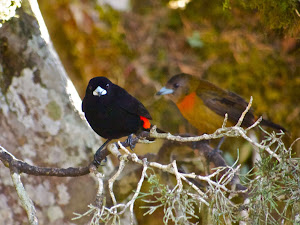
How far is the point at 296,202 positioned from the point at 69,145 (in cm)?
208

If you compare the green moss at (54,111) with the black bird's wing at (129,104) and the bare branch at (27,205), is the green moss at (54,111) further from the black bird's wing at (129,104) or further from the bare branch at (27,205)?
the bare branch at (27,205)

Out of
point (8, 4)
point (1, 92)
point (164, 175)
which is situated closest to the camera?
point (8, 4)

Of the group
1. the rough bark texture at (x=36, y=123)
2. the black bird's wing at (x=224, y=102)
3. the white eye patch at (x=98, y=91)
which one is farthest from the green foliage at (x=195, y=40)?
the white eye patch at (x=98, y=91)

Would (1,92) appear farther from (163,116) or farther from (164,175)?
(163,116)

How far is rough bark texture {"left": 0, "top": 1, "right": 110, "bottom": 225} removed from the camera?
3.84 meters

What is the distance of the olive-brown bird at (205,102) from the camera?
4844 millimetres

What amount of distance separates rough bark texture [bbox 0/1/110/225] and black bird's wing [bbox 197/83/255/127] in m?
1.59

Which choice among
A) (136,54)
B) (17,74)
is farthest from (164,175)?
(136,54)

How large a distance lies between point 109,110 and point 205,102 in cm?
193

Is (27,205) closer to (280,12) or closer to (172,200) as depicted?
(172,200)

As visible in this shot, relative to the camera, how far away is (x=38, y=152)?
3875mm

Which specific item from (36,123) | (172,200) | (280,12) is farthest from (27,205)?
(280,12)

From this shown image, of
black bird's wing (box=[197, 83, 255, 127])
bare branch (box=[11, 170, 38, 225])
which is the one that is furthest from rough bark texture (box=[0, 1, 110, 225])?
black bird's wing (box=[197, 83, 255, 127])

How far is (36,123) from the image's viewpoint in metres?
3.85
